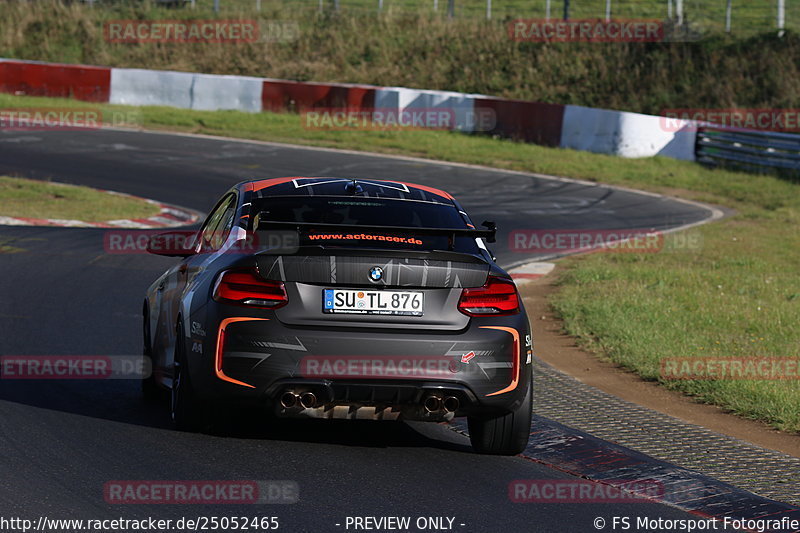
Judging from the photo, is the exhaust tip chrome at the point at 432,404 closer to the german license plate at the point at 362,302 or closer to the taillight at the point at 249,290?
the german license plate at the point at 362,302

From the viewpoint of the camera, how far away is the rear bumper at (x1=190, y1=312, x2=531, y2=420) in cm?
616

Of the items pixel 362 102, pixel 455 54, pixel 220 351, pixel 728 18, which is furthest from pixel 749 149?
pixel 220 351

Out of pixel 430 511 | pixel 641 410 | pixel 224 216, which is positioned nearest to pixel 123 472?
pixel 430 511

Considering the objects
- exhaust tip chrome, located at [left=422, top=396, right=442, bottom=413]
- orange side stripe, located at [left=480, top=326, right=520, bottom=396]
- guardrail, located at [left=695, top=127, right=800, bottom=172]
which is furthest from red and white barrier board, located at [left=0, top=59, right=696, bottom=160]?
exhaust tip chrome, located at [left=422, top=396, right=442, bottom=413]

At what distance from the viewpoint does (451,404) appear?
6.36 meters

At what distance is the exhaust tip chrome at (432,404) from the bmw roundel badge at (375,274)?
0.68 metres

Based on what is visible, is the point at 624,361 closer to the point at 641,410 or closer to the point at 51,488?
the point at 641,410

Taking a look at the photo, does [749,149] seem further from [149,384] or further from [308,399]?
[308,399]

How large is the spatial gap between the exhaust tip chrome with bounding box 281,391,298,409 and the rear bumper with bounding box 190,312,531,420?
17 millimetres

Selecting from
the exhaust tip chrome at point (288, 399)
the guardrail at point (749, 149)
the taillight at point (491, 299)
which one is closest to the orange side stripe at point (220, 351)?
the exhaust tip chrome at point (288, 399)

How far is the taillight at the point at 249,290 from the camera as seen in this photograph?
20.5 ft

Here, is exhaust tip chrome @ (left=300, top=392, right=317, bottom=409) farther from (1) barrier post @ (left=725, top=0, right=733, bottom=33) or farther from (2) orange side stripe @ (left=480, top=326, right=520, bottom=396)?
(1) barrier post @ (left=725, top=0, right=733, bottom=33)

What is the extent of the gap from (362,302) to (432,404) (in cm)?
65

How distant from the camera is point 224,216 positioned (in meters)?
7.55
